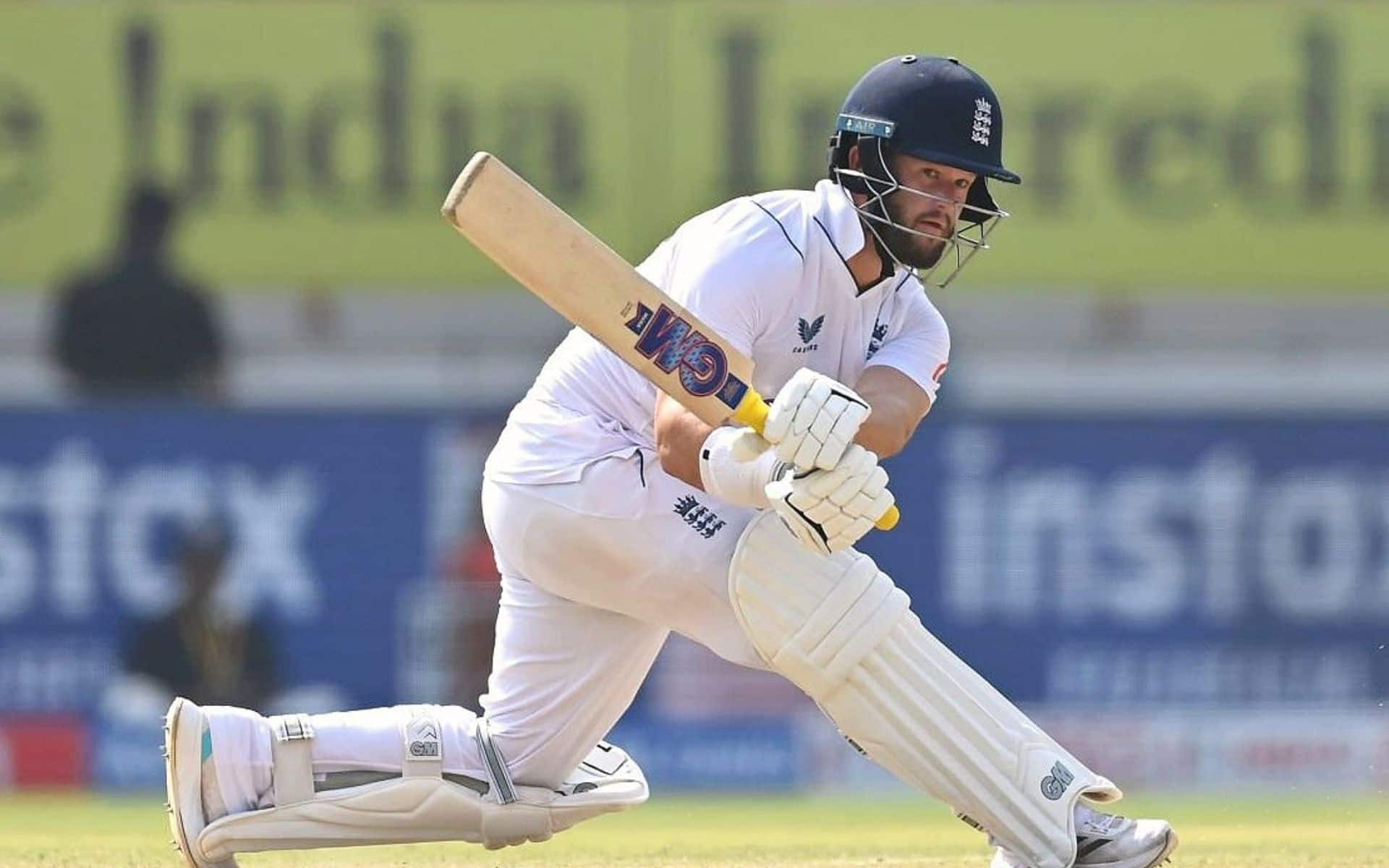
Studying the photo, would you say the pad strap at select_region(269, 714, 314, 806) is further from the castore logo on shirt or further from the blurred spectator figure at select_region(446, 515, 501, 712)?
the blurred spectator figure at select_region(446, 515, 501, 712)

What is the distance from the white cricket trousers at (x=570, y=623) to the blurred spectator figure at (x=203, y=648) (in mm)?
4541

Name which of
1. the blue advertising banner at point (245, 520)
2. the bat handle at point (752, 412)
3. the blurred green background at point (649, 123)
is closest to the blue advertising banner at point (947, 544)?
the blue advertising banner at point (245, 520)

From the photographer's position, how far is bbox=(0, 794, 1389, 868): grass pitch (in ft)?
14.1

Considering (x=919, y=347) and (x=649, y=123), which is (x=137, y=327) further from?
(x=919, y=347)

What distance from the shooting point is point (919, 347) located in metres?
3.86

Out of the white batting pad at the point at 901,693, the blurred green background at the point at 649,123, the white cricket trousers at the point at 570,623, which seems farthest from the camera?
the blurred green background at the point at 649,123

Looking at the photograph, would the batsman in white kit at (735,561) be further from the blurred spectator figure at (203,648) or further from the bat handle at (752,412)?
the blurred spectator figure at (203,648)

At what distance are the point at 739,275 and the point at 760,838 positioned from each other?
2438 millimetres

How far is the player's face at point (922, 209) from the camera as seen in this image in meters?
3.71

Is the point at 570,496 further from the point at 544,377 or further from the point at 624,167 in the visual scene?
the point at 624,167

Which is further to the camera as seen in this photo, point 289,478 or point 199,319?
point 199,319

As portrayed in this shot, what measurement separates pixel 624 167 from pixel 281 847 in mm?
6515

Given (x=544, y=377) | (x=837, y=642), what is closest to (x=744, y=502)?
(x=837, y=642)

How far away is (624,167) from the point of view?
33.1 feet
